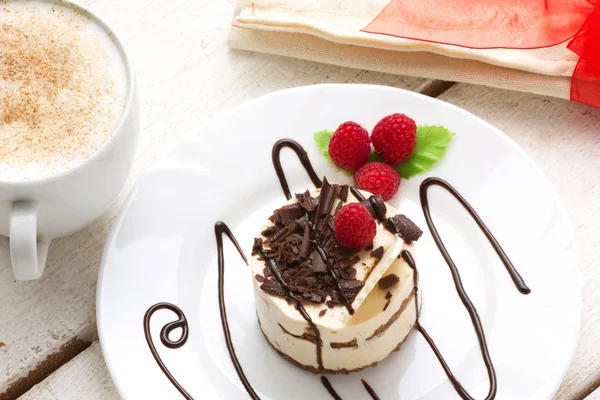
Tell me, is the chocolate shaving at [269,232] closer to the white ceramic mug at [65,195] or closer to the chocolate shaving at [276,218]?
the chocolate shaving at [276,218]

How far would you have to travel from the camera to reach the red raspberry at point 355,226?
1.38 metres

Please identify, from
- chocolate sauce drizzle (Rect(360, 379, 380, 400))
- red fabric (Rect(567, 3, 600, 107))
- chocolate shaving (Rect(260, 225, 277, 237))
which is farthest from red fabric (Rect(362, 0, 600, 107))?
chocolate sauce drizzle (Rect(360, 379, 380, 400))

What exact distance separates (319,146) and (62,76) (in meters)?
0.64

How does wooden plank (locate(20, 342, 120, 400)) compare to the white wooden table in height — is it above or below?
below

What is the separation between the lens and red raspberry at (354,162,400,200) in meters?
1.65

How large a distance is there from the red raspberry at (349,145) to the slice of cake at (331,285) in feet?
0.55

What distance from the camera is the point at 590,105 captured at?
74.8 inches

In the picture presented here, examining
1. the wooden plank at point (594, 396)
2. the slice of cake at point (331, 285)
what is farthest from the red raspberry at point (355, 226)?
Result: the wooden plank at point (594, 396)

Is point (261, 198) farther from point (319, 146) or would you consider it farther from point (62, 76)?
point (62, 76)

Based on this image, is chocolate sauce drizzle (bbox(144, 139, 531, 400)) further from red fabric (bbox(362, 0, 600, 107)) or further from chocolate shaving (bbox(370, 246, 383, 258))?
red fabric (bbox(362, 0, 600, 107))

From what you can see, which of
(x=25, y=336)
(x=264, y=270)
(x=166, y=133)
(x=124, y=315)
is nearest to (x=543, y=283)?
(x=264, y=270)

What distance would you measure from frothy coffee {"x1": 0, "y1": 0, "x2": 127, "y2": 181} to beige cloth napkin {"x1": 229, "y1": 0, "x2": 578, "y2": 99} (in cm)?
61

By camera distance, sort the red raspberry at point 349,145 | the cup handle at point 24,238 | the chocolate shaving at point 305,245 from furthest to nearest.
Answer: the red raspberry at point 349,145 → the chocolate shaving at point 305,245 → the cup handle at point 24,238

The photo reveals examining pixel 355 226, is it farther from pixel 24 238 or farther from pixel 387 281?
pixel 24 238
